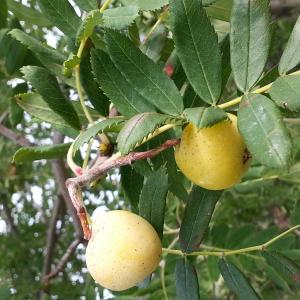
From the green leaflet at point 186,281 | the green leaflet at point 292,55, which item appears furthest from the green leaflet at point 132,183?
the green leaflet at point 292,55

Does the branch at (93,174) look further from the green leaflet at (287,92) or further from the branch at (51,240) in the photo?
the branch at (51,240)

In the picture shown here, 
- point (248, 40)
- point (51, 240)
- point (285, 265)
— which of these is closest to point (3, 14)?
point (248, 40)

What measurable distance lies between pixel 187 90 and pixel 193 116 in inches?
9.1

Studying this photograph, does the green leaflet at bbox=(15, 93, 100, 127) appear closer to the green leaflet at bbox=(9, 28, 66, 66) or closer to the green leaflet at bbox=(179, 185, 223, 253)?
the green leaflet at bbox=(9, 28, 66, 66)

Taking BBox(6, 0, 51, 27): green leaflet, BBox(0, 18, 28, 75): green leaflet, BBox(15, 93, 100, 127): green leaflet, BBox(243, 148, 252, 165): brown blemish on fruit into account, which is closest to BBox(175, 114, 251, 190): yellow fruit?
BBox(243, 148, 252, 165): brown blemish on fruit

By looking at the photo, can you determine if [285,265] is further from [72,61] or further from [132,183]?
[72,61]

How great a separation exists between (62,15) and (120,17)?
0.38ft

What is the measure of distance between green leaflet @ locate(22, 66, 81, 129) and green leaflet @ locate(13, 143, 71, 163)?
4cm

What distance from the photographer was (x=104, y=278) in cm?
79

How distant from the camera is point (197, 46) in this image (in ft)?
2.46

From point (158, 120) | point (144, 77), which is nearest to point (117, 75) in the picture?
point (144, 77)

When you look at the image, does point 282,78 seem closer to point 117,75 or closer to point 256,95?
point 256,95

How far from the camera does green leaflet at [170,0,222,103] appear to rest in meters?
0.73

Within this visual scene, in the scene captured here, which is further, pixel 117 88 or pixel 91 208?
pixel 91 208
